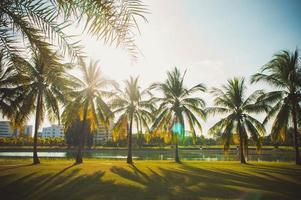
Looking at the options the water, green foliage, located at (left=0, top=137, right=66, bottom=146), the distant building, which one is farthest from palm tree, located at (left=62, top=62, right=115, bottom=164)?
green foliage, located at (left=0, top=137, right=66, bottom=146)

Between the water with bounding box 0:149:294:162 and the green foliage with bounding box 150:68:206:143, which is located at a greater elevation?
the green foliage with bounding box 150:68:206:143

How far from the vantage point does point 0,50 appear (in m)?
4.07

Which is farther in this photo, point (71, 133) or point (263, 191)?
point (71, 133)

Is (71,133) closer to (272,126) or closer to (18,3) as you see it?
(272,126)

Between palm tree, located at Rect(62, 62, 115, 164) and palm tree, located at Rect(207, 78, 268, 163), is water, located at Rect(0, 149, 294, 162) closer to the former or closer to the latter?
palm tree, located at Rect(207, 78, 268, 163)

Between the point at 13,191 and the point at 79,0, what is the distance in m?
7.67

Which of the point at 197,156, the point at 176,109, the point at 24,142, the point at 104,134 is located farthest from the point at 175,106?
the point at 104,134

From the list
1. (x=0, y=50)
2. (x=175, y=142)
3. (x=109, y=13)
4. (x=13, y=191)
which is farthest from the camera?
(x=175, y=142)

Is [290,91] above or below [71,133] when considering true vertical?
above

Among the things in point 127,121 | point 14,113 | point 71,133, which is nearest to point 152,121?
point 127,121

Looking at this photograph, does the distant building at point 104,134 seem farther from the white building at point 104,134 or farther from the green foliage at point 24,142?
the green foliage at point 24,142

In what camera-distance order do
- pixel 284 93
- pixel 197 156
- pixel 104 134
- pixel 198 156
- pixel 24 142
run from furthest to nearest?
pixel 104 134 → pixel 24 142 → pixel 198 156 → pixel 197 156 → pixel 284 93

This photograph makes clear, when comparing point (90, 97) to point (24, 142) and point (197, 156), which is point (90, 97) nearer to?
point (197, 156)

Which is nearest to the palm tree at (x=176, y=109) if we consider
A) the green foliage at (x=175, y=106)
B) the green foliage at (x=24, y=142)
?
the green foliage at (x=175, y=106)
